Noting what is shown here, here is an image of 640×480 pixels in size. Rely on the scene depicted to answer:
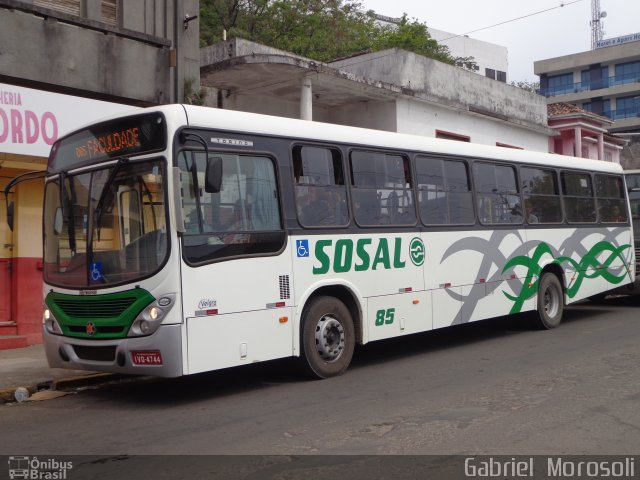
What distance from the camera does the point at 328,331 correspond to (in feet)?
28.4

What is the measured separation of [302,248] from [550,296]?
20.4 ft

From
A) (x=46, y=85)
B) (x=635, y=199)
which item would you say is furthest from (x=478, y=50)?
(x=46, y=85)

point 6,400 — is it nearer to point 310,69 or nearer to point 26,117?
point 26,117

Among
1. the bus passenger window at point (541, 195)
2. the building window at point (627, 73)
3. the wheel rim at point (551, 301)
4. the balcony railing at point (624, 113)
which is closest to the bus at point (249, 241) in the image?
the bus passenger window at point (541, 195)

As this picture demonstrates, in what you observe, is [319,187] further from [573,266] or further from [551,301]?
[573,266]

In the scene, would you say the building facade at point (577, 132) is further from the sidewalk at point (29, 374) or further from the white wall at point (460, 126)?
the sidewalk at point (29, 374)

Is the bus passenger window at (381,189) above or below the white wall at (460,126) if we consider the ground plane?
below

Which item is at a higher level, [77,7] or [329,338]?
[77,7]

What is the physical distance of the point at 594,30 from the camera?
73.3 m

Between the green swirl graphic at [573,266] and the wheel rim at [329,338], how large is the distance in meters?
3.81

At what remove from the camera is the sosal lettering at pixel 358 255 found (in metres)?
8.66

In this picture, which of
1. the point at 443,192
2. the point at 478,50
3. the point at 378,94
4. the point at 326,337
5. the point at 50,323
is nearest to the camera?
the point at 50,323

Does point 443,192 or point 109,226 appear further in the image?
point 443,192

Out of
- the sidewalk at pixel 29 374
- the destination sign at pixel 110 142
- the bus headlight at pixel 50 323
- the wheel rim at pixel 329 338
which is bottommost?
the sidewalk at pixel 29 374
